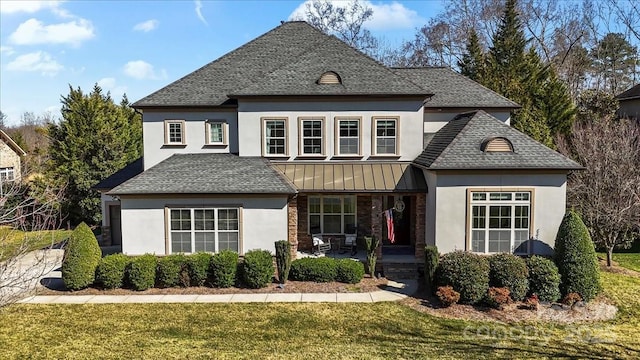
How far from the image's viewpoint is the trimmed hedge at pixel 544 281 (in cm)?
1427

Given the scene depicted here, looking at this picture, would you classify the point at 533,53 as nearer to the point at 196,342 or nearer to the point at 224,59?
the point at 224,59

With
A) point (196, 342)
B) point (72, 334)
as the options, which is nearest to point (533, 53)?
point (196, 342)

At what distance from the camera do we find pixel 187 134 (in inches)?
813

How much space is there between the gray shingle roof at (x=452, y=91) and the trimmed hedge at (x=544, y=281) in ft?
31.5

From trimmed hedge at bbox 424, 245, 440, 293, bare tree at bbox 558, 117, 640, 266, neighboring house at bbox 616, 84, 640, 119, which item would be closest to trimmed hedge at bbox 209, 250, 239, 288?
trimmed hedge at bbox 424, 245, 440, 293

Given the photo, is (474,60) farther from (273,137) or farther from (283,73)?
(273,137)

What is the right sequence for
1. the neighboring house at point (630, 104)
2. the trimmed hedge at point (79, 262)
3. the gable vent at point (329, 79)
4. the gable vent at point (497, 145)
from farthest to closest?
the neighboring house at point (630, 104)
the gable vent at point (329, 79)
the gable vent at point (497, 145)
the trimmed hedge at point (79, 262)

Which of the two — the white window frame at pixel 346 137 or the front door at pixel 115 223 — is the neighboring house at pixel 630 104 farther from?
the front door at pixel 115 223

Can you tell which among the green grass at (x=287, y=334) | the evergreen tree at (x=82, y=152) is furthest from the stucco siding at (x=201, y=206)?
the evergreen tree at (x=82, y=152)

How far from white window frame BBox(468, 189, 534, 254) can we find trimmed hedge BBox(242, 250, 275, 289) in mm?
7991

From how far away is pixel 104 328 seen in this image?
12461 millimetres

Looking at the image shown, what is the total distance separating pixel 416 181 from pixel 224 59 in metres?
12.2

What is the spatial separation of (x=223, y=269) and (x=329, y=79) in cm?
964

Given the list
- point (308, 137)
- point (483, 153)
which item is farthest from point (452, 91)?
point (308, 137)
